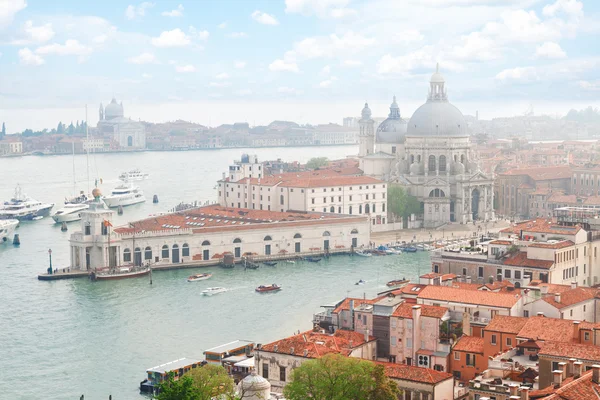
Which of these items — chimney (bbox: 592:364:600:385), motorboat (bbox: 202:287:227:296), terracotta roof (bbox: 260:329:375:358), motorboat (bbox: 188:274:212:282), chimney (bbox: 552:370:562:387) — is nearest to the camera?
chimney (bbox: 592:364:600:385)

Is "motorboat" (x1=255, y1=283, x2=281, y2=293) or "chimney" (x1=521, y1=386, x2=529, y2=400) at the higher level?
"chimney" (x1=521, y1=386, x2=529, y2=400)

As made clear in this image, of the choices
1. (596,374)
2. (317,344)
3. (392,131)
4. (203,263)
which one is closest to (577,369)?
(596,374)

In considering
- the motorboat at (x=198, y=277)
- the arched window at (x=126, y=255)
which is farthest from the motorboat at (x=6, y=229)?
the motorboat at (x=198, y=277)

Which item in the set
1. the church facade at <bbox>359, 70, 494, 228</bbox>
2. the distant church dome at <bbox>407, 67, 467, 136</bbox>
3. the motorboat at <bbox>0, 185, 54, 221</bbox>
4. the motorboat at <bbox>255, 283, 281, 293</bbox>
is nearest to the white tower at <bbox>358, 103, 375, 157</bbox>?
the church facade at <bbox>359, 70, 494, 228</bbox>

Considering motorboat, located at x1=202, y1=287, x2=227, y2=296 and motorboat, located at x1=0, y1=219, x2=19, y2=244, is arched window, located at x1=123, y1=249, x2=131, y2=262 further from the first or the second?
motorboat, located at x1=0, y1=219, x2=19, y2=244

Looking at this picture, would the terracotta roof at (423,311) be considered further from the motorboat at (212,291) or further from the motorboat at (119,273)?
the motorboat at (119,273)

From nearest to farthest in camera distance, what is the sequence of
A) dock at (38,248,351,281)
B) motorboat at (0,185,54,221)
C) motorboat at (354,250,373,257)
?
1. dock at (38,248,351,281)
2. motorboat at (354,250,373,257)
3. motorboat at (0,185,54,221)

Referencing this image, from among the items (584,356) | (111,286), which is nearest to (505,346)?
(584,356)
